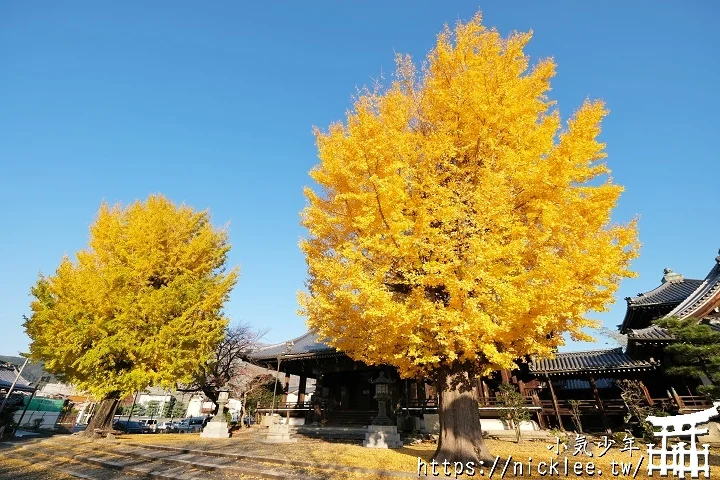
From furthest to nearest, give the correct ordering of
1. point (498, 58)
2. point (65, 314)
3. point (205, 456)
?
point (65, 314) → point (205, 456) → point (498, 58)

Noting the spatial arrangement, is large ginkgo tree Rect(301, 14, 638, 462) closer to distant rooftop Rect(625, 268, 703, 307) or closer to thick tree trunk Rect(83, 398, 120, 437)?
thick tree trunk Rect(83, 398, 120, 437)

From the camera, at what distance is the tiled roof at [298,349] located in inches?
748

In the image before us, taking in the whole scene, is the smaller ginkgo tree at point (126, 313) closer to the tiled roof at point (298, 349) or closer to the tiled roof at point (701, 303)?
the tiled roof at point (298, 349)

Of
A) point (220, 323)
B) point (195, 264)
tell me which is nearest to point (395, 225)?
point (220, 323)

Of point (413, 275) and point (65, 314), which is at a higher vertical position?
point (65, 314)

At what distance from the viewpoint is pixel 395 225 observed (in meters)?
6.50

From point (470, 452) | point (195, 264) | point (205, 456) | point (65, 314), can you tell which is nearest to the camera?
point (470, 452)

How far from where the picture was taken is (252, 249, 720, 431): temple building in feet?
51.8

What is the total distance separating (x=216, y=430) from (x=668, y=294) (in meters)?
26.8

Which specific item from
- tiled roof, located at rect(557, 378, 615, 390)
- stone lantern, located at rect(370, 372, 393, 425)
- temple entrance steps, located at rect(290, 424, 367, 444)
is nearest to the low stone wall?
tiled roof, located at rect(557, 378, 615, 390)

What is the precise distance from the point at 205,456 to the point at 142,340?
625cm

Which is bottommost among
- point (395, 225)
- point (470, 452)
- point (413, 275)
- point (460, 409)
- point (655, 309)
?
point (470, 452)

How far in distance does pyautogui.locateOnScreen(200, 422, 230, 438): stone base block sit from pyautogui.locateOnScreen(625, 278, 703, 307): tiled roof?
23643 millimetres

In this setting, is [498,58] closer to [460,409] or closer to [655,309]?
[460,409]
